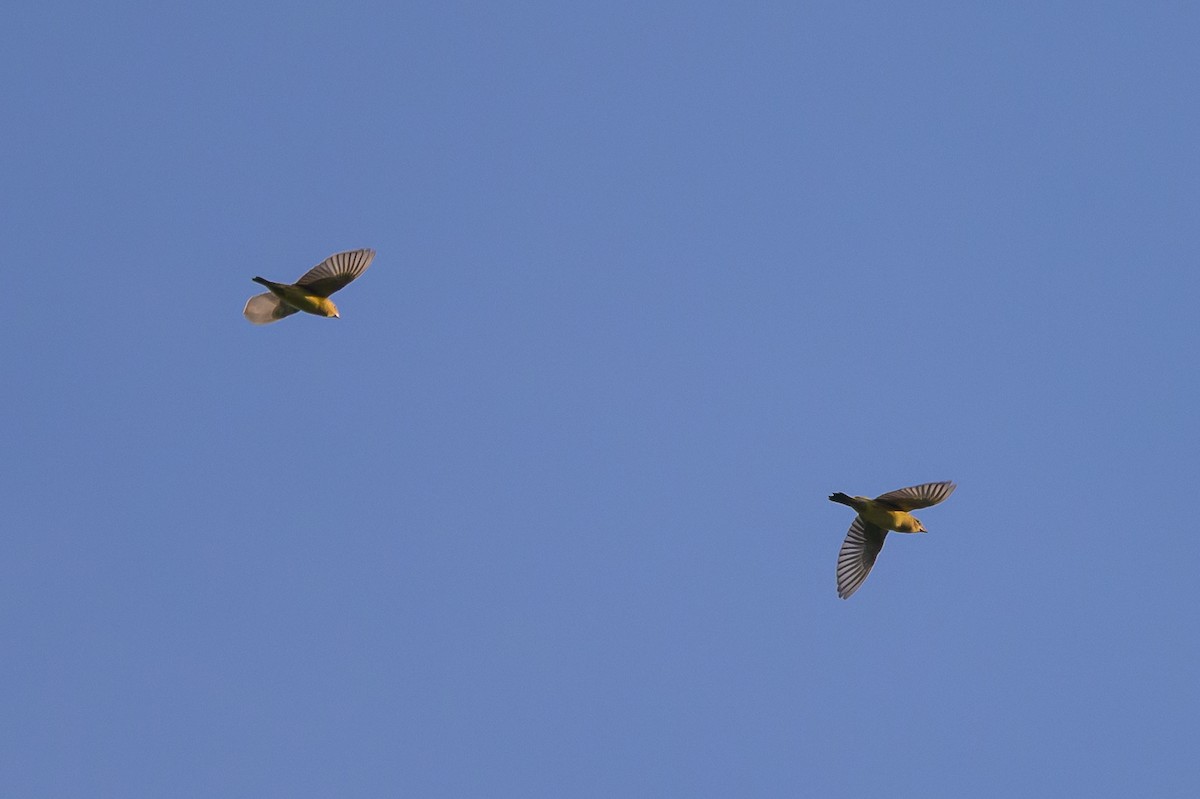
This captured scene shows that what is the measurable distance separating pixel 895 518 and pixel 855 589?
142cm

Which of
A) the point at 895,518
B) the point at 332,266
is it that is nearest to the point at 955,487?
the point at 895,518

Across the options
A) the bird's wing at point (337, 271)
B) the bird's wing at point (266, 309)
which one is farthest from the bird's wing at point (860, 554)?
the bird's wing at point (266, 309)

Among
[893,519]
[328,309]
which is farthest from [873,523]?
[328,309]

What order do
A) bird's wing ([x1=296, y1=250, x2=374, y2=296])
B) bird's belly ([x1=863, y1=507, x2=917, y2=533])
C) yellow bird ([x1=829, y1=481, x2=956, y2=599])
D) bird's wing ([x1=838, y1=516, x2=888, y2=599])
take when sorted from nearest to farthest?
bird's wing ([x1=296, y1=250, x2=374, y2=296])
yellow bird ([x1=829, y1=481, x2=956, y2=599])
bird's belly ([x1=863, y1=507, x2=917, y2=533])
bird's wing ([x1=838, y1=516, x2=888, y2=599])

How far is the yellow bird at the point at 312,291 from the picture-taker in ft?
84.2

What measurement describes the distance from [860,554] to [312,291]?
9238 mm

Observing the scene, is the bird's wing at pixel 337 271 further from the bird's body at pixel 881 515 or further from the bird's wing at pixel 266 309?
the bird's body at pixel 881 515

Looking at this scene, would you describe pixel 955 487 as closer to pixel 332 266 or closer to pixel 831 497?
pixel 831 497

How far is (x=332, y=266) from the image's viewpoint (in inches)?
1011

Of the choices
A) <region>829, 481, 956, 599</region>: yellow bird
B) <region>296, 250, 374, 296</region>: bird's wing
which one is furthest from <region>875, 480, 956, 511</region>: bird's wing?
Answer: <region>296, 250, 374, 296</region>: bird's wing

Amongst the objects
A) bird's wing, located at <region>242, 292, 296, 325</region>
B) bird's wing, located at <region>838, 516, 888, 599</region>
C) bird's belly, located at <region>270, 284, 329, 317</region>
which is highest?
bird's wing, located at <region>242, 292, 296, 325</region>

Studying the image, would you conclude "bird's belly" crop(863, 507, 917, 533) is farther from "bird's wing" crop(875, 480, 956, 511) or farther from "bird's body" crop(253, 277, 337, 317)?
"bird's body" crop(253, 277, 337, 317)

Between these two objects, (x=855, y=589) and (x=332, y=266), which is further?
(x=855, y=589)

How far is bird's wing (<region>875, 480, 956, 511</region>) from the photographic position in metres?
25.9
